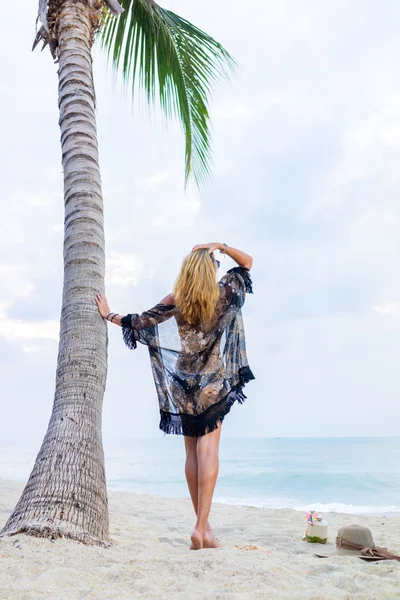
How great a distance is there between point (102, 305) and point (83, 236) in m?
0.64

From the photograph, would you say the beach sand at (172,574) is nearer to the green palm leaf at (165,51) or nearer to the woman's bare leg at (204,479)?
the woman's bare leg at (204,479)

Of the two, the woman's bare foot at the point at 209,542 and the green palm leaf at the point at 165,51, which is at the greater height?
the green palm leaf at the point at 165,51

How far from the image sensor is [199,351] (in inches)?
148

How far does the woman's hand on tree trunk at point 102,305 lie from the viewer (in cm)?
410

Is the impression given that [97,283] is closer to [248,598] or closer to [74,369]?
[74,369]

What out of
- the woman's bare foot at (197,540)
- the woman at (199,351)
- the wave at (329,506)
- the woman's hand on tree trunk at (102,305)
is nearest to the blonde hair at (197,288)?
the woman at (199,351)

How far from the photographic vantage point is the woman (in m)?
3.62

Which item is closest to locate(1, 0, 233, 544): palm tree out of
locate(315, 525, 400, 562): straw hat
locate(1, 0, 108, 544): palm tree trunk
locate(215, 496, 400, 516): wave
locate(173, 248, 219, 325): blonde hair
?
locate(1, 0, 108, 544): palm tree trunk

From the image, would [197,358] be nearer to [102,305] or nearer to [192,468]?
[192,468]

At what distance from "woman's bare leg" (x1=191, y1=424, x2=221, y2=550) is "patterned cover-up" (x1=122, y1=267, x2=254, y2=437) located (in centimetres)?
8

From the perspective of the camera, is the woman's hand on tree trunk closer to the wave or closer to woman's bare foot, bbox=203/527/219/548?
woman's bare foot, bbox=203/527/219/548

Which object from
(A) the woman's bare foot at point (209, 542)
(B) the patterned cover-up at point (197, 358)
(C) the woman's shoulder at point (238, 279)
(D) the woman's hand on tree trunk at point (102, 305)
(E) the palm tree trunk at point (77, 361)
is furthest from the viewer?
(D) the woman's hand on tree trunk at point (102, 305)

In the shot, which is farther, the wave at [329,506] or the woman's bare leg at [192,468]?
the wave at [329,506]

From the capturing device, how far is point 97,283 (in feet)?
13.8
